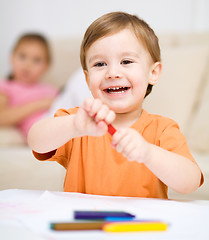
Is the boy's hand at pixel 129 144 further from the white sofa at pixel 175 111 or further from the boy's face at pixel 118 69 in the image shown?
the white sofa at pixel 175 111

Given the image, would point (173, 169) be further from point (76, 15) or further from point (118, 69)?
point (76, 15)

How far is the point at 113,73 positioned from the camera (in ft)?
2.22

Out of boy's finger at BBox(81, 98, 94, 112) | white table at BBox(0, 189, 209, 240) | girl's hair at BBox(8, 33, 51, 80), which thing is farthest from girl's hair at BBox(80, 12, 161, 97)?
girl's hair at BBox(8, 33, 51, 80)

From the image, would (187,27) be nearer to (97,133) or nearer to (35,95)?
(35,95)

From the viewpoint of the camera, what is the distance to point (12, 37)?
2.56 m

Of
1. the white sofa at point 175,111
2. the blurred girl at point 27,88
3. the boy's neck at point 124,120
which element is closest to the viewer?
the boy's neck at point 124,120

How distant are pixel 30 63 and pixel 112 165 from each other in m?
1.41

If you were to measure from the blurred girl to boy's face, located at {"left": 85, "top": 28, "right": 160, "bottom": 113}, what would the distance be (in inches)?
38.3

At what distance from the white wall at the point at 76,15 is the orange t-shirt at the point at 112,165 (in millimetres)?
1335

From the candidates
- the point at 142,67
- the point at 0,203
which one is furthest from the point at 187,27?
the point at 0,203

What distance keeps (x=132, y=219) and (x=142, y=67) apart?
40cm

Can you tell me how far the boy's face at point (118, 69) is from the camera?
0.69m

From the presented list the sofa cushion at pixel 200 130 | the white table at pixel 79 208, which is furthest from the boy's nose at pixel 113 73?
the sofa cushion at pixel 200 130

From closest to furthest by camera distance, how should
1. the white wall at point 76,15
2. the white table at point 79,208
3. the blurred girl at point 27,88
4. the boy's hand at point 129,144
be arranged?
the white table at point 79,208 < the boy's hand at point 129,144 < the blurred girl at point 27,88 < the white wall at point 76,15
